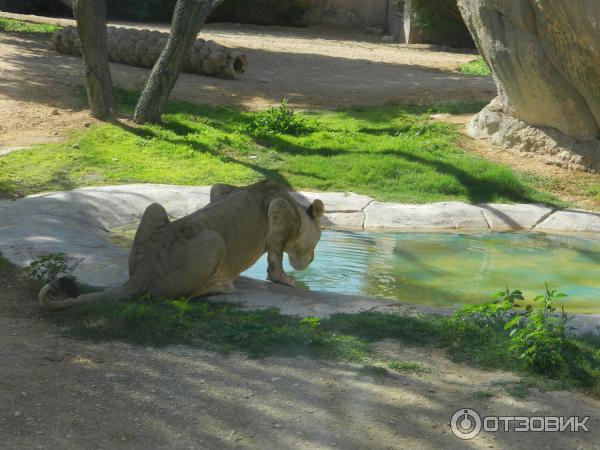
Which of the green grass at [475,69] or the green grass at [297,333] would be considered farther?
the green grass at [475,69]

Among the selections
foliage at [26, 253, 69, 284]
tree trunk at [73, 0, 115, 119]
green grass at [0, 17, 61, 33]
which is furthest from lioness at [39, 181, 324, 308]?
green grass at [0, 17, 61, 33]

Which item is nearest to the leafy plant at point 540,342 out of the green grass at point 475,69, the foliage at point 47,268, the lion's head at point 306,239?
the lion's head at point 306,239

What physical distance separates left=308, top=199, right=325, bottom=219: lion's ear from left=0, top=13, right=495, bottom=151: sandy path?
22.0ft

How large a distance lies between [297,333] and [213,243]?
114 centimetres

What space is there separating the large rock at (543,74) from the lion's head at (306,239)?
233 inches

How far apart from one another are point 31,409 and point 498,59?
10566mm

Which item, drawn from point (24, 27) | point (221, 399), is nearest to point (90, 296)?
point (221, 399)

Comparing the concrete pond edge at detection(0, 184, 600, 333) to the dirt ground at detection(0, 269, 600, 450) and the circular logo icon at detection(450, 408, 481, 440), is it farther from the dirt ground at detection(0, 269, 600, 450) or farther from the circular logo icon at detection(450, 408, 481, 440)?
the circular logo icon at detection(450, 408, 481, 440)

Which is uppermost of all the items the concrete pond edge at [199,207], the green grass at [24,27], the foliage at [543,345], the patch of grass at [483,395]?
the green grass at [24,27]

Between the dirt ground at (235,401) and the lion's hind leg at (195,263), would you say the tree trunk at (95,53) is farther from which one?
the dirt ground at (235,401)

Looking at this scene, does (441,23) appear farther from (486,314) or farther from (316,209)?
(486,314)

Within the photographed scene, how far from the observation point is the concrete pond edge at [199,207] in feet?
24.2

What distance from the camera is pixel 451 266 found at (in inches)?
392

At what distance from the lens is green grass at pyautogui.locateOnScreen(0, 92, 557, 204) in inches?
496
